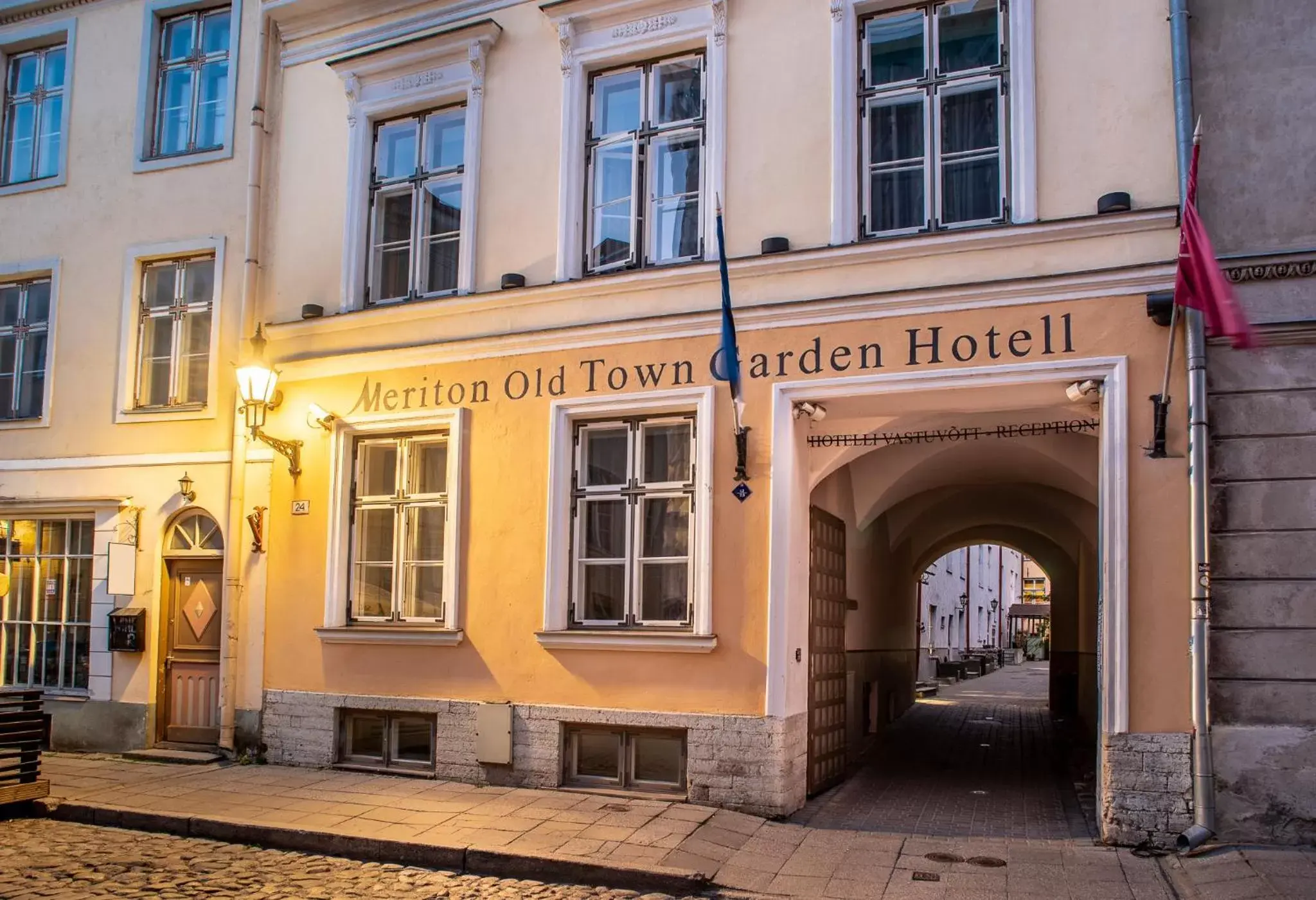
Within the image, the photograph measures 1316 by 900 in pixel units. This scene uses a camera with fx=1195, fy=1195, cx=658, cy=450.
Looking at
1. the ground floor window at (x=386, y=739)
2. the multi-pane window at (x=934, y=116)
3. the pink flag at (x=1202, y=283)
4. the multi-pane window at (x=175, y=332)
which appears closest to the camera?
the pink flag at (x=1202, y=283)

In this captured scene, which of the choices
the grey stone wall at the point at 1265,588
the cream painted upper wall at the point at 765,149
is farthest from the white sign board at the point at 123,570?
the grey stone wall at the point at 1265,588

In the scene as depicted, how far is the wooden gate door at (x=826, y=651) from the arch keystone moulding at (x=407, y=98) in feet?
13.4

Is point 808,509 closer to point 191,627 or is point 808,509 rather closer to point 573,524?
point 573,524

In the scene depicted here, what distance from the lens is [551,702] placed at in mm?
10281

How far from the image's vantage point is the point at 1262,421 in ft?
27.4

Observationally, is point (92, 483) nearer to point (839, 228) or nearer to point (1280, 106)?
point (839, 228)

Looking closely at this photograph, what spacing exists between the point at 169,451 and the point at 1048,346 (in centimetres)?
892

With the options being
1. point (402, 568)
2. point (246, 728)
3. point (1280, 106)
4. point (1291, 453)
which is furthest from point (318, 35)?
point (1291, 453)

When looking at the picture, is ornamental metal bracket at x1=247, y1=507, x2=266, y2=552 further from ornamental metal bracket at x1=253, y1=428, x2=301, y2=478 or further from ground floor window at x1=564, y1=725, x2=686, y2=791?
ground floor window at x1=564, y1=725, x2=686, y2=791

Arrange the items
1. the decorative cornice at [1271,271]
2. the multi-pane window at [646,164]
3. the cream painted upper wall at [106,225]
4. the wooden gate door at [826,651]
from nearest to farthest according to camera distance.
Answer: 1. the decorative cornice at [1271,271]
2. the multi-pane window at [646,164]
3. the wooden gate door at [826,651]
4. the cream painted upper wall at [106,225]

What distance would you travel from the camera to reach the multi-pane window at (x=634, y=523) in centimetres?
1014

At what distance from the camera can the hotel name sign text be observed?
8961 mm

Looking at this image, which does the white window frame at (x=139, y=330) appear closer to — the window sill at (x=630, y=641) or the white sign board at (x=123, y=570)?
the white sign board at (x=123, y=570)

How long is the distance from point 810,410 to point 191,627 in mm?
7001
